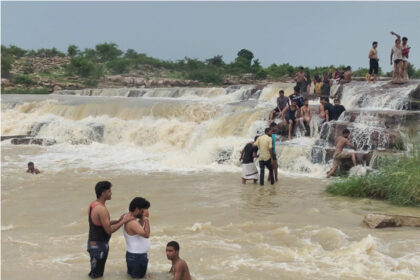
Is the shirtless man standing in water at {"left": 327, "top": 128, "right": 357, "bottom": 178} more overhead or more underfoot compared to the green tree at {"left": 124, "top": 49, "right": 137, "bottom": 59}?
more underfoot

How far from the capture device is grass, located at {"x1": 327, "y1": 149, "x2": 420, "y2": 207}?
7.68m

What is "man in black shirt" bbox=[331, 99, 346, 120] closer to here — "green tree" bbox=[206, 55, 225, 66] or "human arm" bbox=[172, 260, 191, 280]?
"human arm" bbox=[172, 260, 191, 280]

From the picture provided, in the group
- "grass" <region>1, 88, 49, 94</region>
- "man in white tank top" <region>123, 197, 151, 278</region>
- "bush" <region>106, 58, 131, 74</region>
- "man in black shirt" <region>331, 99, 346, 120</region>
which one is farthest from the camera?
"bush" <region>106, 58, 131, 74</region>

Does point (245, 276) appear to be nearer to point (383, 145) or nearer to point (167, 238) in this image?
point (167, 238)

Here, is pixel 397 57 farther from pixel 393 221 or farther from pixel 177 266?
pixel 177 266

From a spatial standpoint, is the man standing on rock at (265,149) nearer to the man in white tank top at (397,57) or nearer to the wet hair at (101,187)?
the wet hair at (101,187)

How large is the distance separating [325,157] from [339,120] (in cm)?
189

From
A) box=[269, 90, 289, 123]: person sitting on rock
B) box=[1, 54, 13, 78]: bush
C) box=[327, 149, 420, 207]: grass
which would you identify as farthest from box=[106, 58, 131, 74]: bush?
box=[327, 149, 420, 207]: grass

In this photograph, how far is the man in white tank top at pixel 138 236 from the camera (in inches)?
171

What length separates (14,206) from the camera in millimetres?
7965

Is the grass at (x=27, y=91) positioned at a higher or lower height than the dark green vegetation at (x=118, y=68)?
lower

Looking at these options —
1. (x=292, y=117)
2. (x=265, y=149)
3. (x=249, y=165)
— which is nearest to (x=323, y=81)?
(x=292, y=117)

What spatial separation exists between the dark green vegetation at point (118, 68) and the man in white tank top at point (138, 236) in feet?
108

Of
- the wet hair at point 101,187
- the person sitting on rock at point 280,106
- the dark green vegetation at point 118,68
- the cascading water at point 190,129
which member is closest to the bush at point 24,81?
the dark green vegetation at point 118,68
